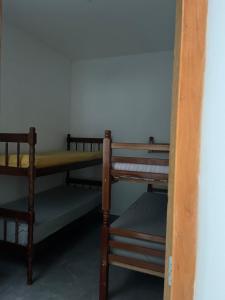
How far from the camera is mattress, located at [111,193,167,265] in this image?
1590mm

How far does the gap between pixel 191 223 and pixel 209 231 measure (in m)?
0.05

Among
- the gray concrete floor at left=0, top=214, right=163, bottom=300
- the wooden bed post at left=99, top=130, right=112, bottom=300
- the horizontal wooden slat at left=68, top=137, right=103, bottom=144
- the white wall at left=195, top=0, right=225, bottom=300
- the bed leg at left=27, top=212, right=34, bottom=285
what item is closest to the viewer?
the white wall at left=195, top=0, right=225, bottom=300

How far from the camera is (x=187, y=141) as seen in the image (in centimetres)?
56

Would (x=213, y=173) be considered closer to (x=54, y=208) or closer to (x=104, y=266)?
(x=104, y=266)

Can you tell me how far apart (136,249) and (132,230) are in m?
0.13

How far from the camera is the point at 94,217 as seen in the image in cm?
343

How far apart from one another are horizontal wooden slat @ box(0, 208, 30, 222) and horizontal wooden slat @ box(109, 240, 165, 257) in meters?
0.75

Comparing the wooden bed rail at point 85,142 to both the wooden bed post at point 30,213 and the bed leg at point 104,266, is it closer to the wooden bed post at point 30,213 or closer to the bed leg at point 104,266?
the wooden bed post at point 30,213

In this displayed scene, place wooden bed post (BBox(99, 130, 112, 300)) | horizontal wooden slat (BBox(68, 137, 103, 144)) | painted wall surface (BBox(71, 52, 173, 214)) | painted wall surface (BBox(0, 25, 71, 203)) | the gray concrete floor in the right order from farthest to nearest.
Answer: horizontal wooden slat (BBox(68, 137, 103, 144)), painted wall surface (BBox(71, 52, 173, 214)), painted wall surface (BBox(0, 25, 71, 203)), the gray concrete floor, wooden bed post (BBox(99, 130, 112, 300))

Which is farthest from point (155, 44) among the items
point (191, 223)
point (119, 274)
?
point (191, 223)

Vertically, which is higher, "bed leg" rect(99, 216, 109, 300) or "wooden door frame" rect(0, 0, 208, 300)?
"wooden door frame" rect(0, 0, 208, 300)

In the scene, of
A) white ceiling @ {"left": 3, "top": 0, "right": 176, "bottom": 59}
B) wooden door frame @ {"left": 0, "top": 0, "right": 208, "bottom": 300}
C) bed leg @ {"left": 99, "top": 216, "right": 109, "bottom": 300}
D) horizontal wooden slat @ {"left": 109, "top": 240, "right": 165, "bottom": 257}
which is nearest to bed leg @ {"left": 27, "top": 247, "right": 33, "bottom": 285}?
bed leg @ {"left": 99, "top": 216, "right": 109, "bottom": 300}

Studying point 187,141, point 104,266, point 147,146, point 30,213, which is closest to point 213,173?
point 187,141

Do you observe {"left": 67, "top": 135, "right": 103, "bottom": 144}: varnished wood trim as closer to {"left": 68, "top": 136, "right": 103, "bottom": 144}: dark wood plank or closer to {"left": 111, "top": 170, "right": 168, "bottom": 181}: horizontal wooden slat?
{"left": 68, "top": 136, "right": 103, "bottom": 144}: dark wood plank
